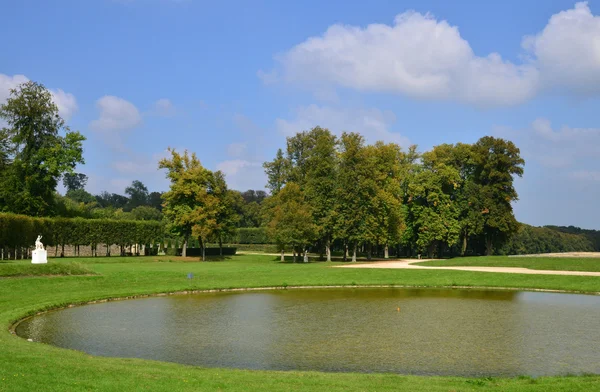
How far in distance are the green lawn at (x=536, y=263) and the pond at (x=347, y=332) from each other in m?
15.9

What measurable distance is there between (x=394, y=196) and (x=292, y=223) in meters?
17.8

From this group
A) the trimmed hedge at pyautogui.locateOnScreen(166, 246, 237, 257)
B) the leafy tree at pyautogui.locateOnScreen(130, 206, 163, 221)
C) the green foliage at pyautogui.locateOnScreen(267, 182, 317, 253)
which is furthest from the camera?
the leafy tree at pyautogui.locateOnScreen(130, 206, 163, 221)

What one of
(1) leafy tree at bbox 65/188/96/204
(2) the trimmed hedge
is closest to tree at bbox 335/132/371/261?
(2) the trimmed hedge

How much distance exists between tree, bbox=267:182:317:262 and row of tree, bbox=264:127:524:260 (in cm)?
12

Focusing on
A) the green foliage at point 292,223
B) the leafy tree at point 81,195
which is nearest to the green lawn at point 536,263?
the green foliage at point 292,223

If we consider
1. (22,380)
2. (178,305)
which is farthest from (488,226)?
(22,380)

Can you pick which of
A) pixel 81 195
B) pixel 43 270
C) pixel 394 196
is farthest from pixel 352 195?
pixel 81 195

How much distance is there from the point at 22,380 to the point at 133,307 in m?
16.8

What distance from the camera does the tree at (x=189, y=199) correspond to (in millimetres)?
70750

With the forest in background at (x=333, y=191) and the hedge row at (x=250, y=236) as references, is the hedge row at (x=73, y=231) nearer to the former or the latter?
the forest in background at (x=333, y=191)

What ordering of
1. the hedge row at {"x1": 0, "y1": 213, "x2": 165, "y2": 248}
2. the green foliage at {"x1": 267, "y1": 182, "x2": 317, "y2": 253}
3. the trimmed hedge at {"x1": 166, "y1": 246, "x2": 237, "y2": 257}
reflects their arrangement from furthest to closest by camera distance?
the trimmed hedge at {"x1": 166, "y1": 246, "x2": 237, "y2": 257} < the green foliage at {"x1": 267, "y1": 182, "x2": 317, "y2": 253} < the hedge row at {"x1": 0, "y1": 213, "x2": 165, "y2": 248}

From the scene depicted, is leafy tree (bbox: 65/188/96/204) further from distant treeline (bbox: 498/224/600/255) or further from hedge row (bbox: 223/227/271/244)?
distant treeline (bbox: 498/224/600/255)

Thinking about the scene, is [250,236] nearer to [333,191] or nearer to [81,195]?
[333,191]

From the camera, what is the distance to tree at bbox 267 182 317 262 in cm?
6231
